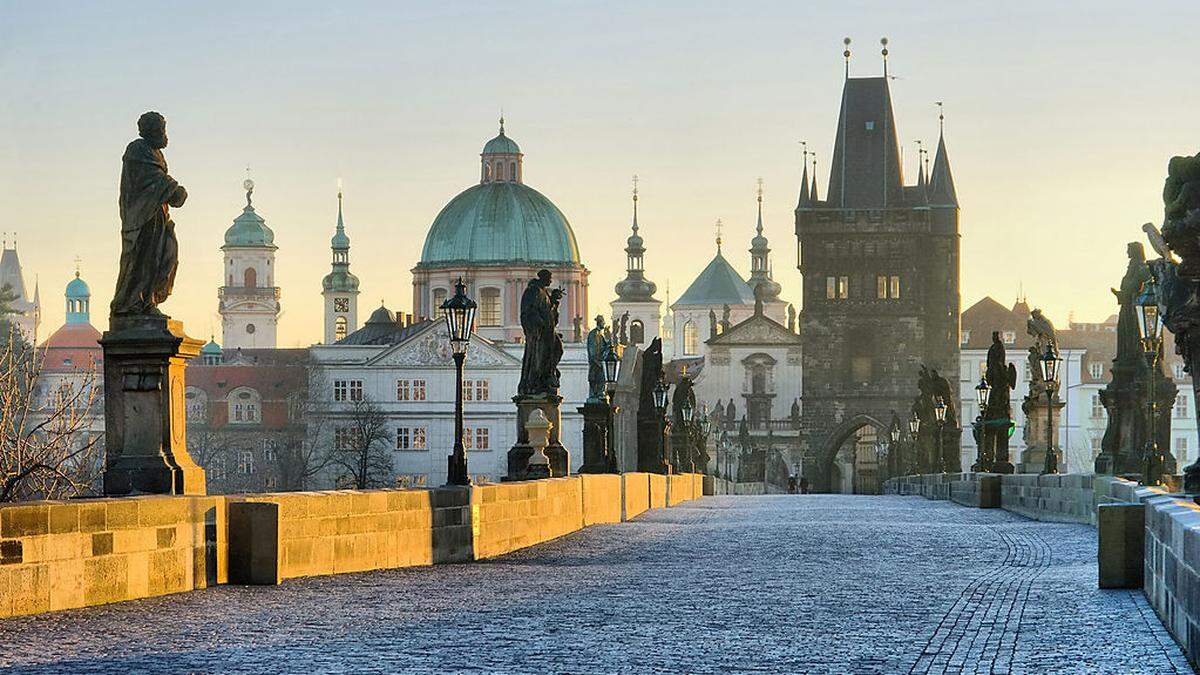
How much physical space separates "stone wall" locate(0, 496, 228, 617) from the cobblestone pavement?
0.61 feet

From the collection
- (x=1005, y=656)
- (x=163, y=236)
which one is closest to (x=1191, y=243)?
(x=1005, y=656)

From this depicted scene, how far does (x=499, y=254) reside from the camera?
169125 mm

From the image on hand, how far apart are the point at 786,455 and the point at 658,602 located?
434 feet

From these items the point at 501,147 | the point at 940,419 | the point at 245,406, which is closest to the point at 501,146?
the point at 501,147

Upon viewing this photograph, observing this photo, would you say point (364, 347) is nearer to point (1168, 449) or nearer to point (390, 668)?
point (1168, 449)

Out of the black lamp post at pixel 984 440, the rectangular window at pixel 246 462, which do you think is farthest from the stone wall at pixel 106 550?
the rectangular window at pixel 246 462

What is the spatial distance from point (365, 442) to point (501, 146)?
161ft

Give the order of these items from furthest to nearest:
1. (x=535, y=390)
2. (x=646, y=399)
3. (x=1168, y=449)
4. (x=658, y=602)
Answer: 1. (x=646, y=399)
2. (x=535, y=390)
3. (x=1168, y=449)
4. (x=658, y=602)

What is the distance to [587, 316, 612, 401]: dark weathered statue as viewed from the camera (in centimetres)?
3756

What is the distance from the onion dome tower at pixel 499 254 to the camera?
167875 millimetres

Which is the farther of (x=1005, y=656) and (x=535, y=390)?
(x=535, y=390)

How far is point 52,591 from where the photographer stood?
46.0 feet

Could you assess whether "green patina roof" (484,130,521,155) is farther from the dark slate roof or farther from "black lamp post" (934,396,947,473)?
"black lamp post" (934,396,947,473)

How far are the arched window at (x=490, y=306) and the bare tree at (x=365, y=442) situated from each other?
89.3ft
